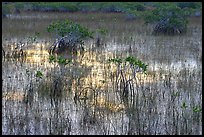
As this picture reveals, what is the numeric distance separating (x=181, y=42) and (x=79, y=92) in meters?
6.14

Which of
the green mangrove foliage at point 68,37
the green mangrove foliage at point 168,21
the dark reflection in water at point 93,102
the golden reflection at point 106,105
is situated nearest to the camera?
the dark reflection in water at point 93,102

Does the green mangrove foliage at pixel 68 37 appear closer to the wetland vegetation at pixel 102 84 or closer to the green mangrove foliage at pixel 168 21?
the wetland vegetation at pixel 102 84

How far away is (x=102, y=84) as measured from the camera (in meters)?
7.91

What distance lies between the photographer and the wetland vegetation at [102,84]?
6.01 m

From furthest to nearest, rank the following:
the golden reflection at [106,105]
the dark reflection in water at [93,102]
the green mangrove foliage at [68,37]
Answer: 1. the green mangrove foliage at [68,37]
2. the golden reflection at [106,105]
3. the dark reflection in water at [93,102]

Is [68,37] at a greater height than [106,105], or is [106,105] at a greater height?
[68,37]

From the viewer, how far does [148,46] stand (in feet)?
39.3

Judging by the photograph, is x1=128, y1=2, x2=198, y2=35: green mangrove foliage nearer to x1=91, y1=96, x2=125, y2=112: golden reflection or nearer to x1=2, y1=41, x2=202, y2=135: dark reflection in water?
x1=2, y1=41, x2=202, y2=135: dark reflection in water

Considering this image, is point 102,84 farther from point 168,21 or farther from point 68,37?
point 168,21

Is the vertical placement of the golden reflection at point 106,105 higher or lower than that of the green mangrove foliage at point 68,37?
lower

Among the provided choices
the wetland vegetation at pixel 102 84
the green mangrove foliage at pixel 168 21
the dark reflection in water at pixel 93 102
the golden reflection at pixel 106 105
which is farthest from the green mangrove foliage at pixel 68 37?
the green mangrove foliage at pixel 168 21

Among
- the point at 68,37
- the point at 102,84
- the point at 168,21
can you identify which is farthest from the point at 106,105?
the point at 168,21

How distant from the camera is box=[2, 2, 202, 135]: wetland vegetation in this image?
237 inches

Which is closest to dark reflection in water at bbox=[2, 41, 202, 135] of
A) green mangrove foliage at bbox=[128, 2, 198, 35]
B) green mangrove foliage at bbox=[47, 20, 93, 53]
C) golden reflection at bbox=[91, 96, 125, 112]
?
golden reflection at bbox=[91, 96, 125, 112]
